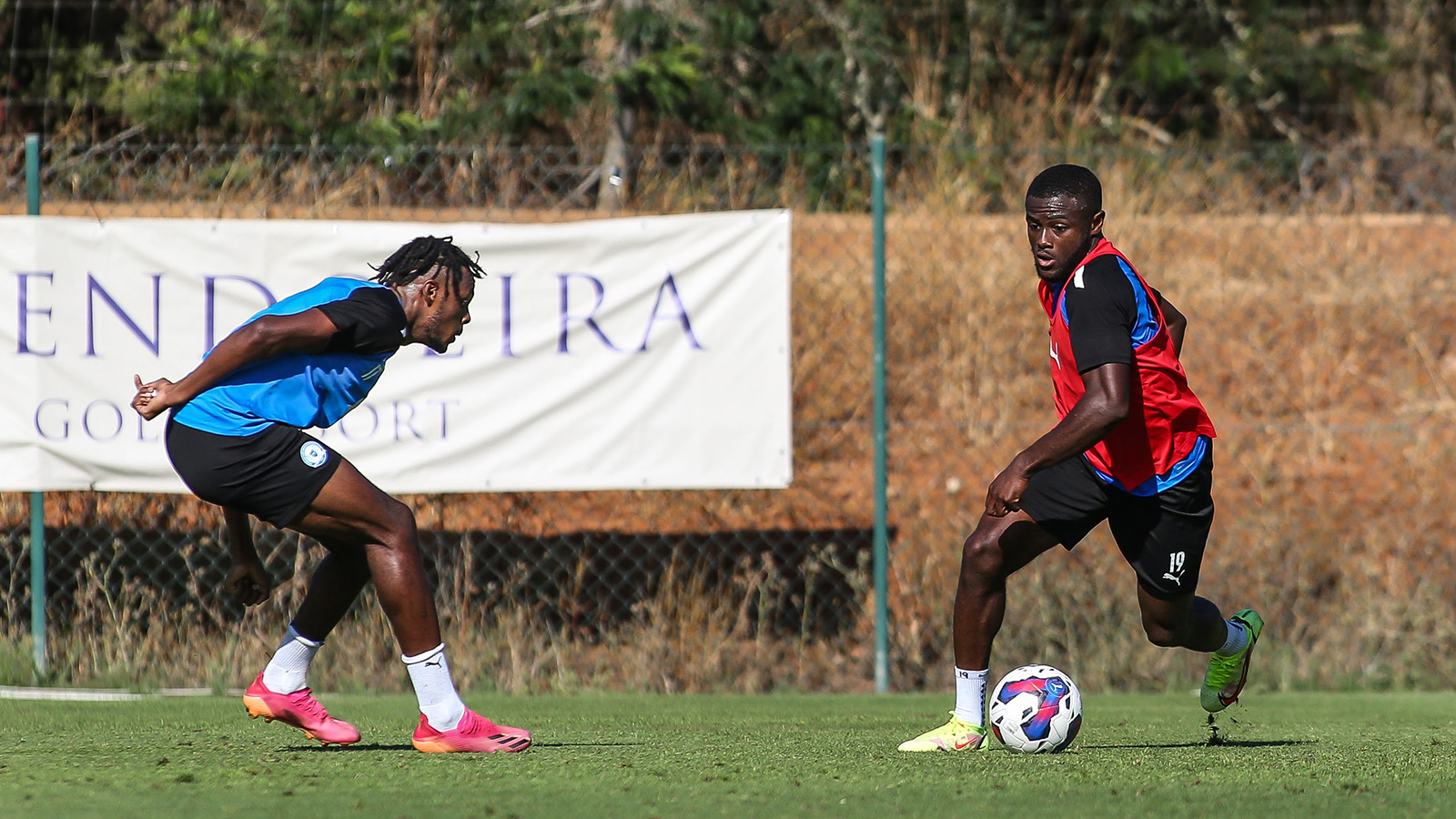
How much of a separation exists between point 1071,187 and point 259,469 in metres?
2.55

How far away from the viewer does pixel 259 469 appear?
4531mm

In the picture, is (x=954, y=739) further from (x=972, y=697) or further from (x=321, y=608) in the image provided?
(x=321, y=608)

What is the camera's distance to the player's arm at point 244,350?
4391 millimetres

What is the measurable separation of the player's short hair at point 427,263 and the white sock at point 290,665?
115 centimetres

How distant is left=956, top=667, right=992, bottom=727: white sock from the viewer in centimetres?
489

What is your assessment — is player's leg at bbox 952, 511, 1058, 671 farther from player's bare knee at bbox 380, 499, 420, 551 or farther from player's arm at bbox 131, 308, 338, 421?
player's arm at bbox 131, 308, 338, 421

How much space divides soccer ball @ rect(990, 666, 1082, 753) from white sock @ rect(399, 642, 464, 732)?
164cm

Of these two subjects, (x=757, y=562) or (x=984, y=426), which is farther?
(x=984, y=426)

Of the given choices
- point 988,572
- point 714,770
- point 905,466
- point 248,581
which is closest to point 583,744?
point 714,770

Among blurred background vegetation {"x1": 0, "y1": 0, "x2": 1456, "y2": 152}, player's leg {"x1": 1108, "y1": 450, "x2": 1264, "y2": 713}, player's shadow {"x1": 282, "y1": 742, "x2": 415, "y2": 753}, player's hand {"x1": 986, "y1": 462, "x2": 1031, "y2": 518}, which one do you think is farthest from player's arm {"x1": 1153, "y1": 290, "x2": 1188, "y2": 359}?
blurred background vegetation {"x1": 0, "y1": 0, "x2": 1456, "y2": 152}

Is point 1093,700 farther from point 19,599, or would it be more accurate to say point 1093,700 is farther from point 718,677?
point 19,599

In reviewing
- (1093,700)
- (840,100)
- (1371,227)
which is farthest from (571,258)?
(1371,227)

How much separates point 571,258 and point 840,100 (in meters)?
5.42

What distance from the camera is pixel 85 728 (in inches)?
219
